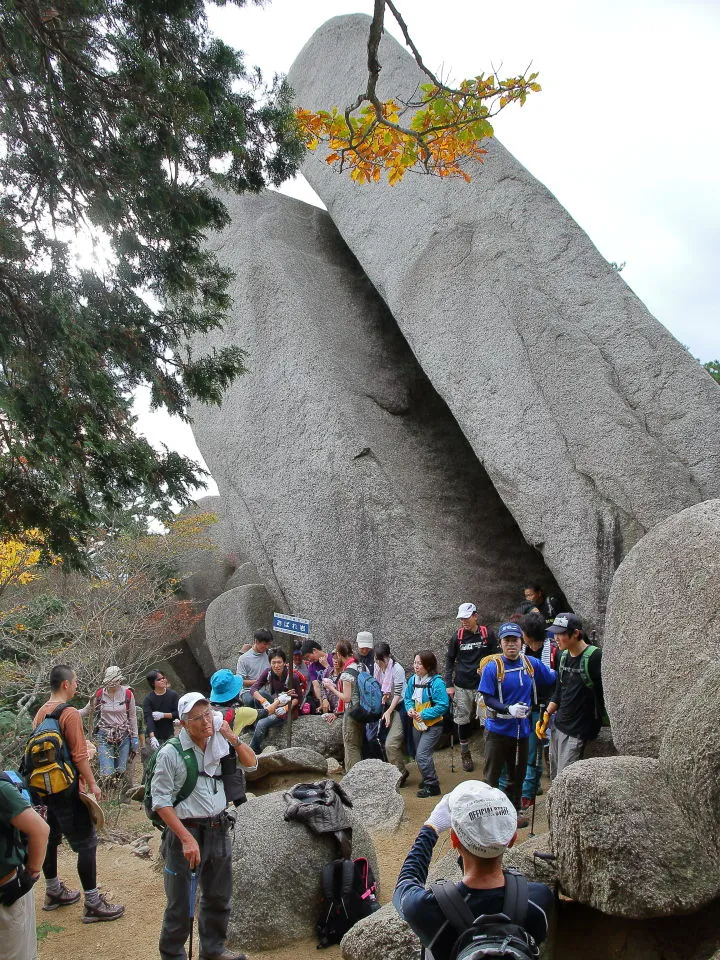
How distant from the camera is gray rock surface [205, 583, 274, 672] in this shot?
13.0m

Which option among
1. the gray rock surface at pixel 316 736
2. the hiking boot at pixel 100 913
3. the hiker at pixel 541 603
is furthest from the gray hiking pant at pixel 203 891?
the hiker at pixel 541 603

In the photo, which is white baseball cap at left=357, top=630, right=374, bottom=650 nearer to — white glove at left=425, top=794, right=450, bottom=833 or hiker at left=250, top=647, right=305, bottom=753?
hiker at left=250, top=647, right=305, bottom=753

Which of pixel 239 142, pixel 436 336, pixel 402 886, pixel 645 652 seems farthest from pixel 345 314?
pixel 402 886

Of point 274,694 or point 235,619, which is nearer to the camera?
point 274,694

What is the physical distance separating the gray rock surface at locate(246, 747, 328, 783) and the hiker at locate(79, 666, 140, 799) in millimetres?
1840

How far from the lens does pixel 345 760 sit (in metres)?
8.53

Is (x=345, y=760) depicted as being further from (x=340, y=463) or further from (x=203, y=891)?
(x=203, y=891)

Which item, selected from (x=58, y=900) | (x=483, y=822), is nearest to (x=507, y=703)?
(x=58, y=900)

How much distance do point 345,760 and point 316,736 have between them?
698mm

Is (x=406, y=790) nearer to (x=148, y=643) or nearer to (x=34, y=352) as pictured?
(x=34, y=352)

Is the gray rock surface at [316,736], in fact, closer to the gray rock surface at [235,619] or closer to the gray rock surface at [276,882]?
the gray rock surface at [235,619]

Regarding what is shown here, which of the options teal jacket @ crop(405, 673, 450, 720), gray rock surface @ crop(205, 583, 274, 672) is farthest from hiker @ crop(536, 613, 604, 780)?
gray rock surface @ crop(205, 583, 274, 672)

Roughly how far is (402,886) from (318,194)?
13.1m

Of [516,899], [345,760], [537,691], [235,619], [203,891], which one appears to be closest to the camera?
[516,899]
